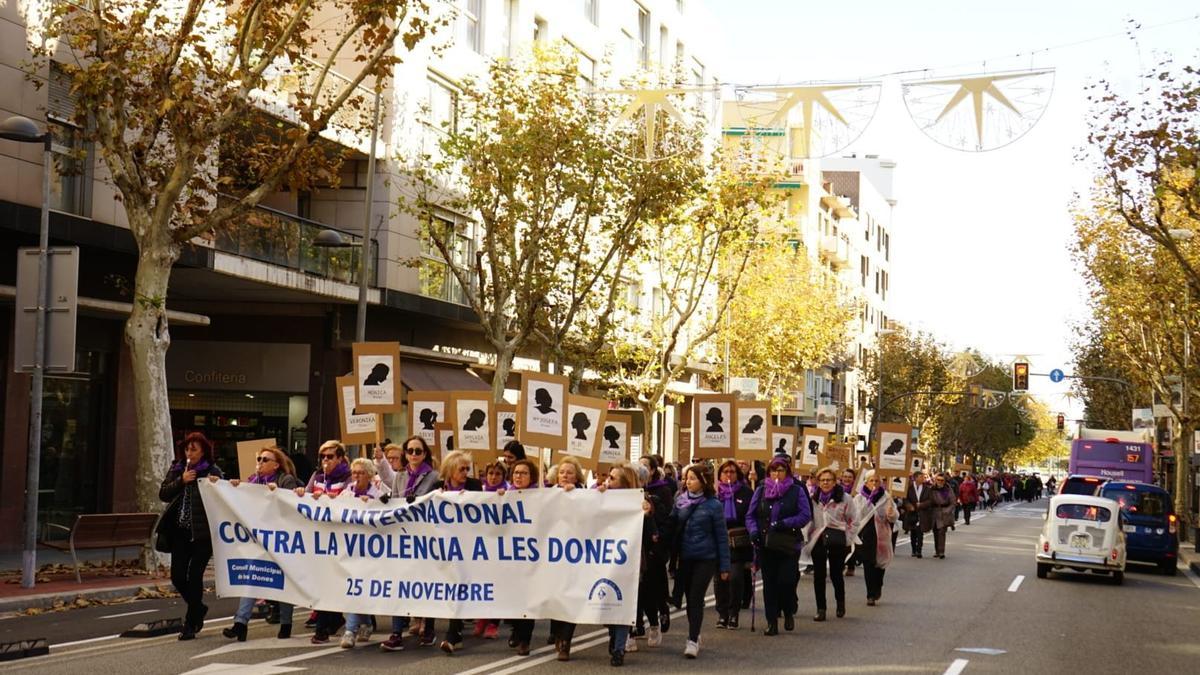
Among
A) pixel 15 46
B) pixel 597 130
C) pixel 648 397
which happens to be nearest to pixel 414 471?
pixel 15 46

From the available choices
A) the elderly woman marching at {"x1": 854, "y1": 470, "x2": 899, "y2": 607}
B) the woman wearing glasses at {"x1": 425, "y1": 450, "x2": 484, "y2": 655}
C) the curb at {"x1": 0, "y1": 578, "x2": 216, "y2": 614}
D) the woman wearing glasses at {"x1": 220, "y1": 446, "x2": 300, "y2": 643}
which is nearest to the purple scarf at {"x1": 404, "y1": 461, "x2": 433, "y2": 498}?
the woman wearing glasses at {"x1": 425, "y1": 450, "x2": 484, "y2": 655}

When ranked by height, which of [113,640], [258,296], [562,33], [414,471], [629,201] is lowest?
[113,640]

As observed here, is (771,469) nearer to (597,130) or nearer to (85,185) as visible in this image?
(85,185)

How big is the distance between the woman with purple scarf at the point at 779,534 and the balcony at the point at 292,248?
12.8 metres

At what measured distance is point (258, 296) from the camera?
31219 millimetres

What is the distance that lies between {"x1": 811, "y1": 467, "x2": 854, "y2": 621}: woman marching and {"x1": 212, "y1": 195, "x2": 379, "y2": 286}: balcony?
39.8ft

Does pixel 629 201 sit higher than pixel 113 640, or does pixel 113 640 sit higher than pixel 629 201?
pixel 629 201

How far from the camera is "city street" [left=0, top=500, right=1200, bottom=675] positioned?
490 inches

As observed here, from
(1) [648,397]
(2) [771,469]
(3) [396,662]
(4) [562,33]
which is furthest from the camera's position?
(1) [648,397]

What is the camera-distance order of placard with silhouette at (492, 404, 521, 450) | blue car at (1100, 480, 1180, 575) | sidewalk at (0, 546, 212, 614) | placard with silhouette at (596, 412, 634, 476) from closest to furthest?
sidewalk at (0, 546, 212, 614)
placard with silhouette at (492, 404, 521, 450)
placard with silhouette at (596, 412, 634, 476)
blue car at (1100, 480, 1180, 575)

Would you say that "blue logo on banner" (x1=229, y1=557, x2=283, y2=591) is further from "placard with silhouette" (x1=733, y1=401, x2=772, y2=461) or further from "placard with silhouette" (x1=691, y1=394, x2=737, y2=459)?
"placard with silhouette" (x1=733, y1=401, x2=772, y2=461)

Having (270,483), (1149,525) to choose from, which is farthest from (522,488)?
(1149,525)

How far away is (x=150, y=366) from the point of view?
19.7 m

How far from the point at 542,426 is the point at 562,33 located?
88.8 ft
